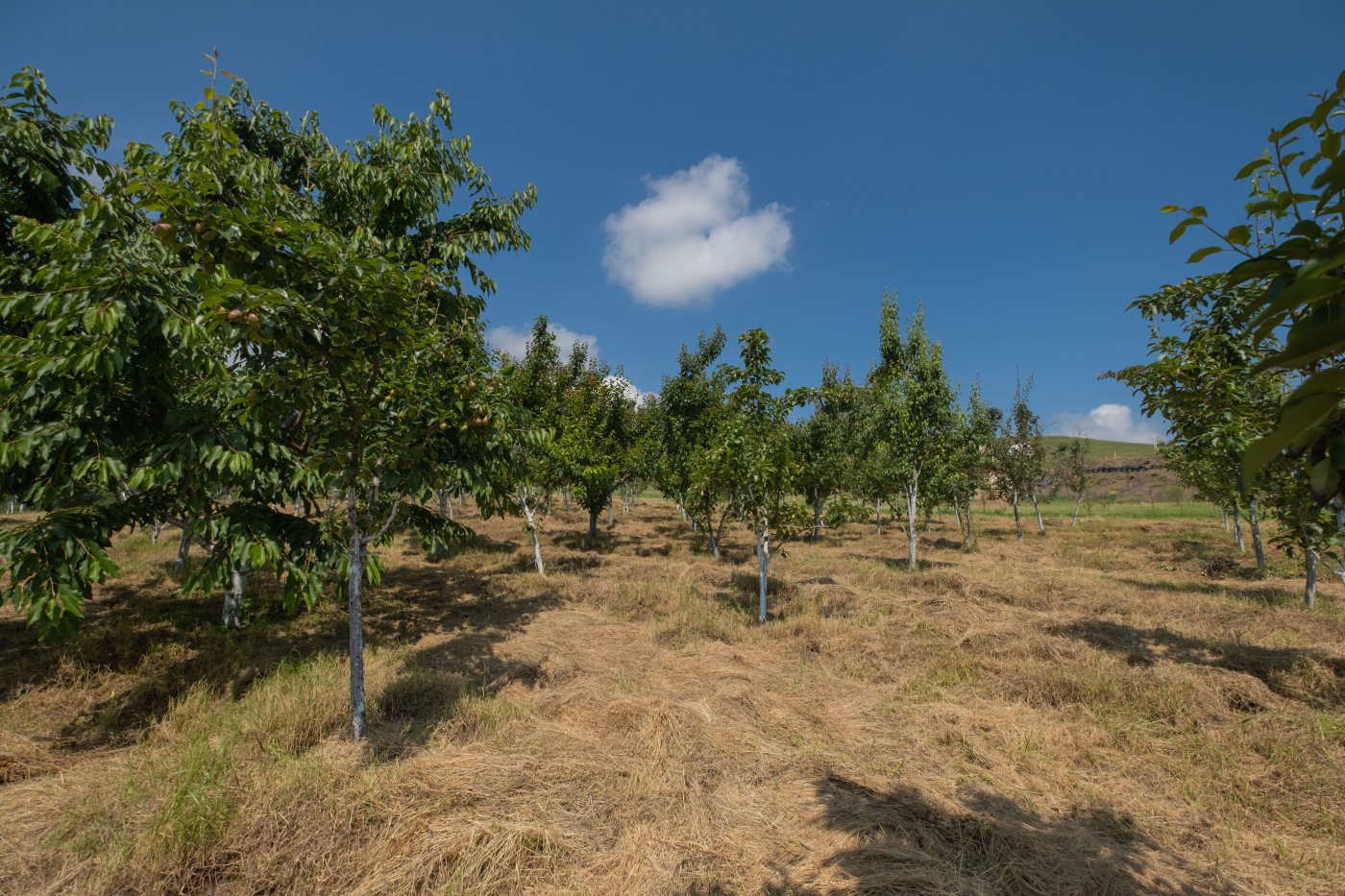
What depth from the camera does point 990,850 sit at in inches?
154

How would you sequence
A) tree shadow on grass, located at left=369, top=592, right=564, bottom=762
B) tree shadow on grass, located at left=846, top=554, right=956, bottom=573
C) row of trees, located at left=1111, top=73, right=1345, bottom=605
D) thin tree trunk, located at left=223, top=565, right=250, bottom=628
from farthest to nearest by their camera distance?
tree shadow on grass, located at left=846, top=554, right=956, bottom=573, thin tree trunk, located at left=223, top=565, right=250, bottom=628, tree shadow on grass, located at left=369, top=592, right=564, bottom=762, row of trees, located at left=1111, top=73, right=1345, bottom=605

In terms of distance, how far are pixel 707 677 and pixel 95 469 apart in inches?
265

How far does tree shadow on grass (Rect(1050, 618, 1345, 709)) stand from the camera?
6379 millimetres

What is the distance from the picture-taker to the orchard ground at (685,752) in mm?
3625

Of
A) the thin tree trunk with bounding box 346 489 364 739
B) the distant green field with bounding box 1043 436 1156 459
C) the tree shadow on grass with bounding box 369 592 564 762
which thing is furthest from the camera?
the distant green field with bounding box 1043 436 1156 459

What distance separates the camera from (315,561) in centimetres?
570

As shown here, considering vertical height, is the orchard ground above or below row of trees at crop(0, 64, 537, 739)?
below

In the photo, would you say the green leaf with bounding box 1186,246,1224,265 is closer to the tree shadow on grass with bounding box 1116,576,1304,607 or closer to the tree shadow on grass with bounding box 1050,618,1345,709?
the tree shadow on grass with bounding box 1050,618,1345,709

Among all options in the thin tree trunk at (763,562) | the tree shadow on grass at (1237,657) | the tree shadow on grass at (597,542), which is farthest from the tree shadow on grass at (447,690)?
the tree shadow on grass at (597,542)

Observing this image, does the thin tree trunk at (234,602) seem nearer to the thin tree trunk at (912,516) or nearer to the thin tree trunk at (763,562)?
the thin tree trunk at (763,562)

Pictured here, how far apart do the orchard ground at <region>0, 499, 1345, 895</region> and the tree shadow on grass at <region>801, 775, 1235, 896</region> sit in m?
0.02

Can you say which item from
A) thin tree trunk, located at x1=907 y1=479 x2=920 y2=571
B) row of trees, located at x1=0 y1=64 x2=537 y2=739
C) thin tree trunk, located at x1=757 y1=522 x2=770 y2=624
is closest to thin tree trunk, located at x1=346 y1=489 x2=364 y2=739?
row of trees, located at x1=0 y1=64 x2=537 y2=739

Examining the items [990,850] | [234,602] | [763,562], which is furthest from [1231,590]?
[234,602]

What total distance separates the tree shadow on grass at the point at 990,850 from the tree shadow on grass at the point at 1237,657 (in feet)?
14.1
